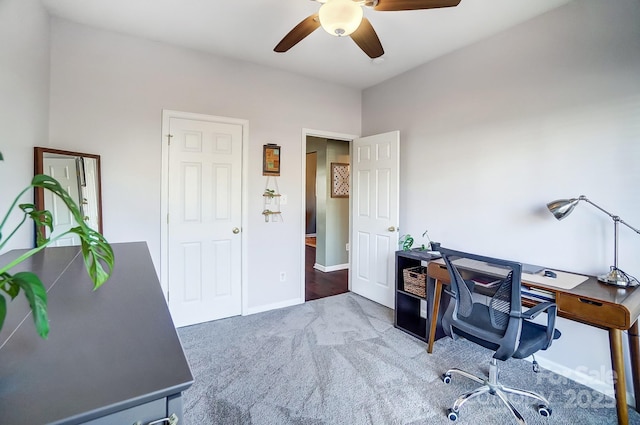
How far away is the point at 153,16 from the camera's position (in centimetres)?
238

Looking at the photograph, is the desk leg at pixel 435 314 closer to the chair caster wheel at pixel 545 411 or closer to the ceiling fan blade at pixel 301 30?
the chair caster wheel at pixel 545 411

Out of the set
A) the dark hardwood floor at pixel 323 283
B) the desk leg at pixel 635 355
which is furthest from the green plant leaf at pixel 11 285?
the dark hardwood floor at pixel 323 283

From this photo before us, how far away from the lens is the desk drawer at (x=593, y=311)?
157 cm

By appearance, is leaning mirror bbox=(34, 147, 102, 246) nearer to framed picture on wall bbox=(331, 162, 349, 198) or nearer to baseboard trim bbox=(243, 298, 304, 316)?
baseboard trim bbox=(243, 298, 304, 316)

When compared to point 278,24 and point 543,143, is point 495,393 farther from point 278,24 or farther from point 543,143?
point 278,24

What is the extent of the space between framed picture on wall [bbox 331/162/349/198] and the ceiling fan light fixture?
3679 millimetres

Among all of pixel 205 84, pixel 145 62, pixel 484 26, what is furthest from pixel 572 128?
pixel 145 62

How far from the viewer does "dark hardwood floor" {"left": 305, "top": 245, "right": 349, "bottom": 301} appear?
4.01 metres

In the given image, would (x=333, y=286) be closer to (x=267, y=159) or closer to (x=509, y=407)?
(x=267, y=159)

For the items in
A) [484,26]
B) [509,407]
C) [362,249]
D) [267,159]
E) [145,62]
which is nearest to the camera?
[509,407]

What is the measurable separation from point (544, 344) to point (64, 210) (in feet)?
11.1

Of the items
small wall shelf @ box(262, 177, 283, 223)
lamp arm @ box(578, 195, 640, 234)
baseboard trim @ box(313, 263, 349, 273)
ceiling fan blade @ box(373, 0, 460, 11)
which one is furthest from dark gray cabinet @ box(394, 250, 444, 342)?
baseboard trim @ box(313, 263, 349, 273)

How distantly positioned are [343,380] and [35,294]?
2008 mm

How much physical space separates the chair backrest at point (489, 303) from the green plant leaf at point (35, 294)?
1.75 m
